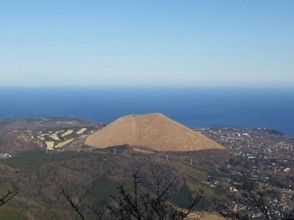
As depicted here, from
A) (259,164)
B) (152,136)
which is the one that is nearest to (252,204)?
(259,164)

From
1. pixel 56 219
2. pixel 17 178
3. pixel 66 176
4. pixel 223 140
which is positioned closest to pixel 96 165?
pixel 66 176

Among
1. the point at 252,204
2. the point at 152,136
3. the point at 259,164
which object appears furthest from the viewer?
the point at 152,136

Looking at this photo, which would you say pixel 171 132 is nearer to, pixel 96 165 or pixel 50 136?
pixel 96 165

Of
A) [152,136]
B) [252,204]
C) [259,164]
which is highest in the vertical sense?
[252,204]

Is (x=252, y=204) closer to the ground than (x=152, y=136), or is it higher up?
higher up

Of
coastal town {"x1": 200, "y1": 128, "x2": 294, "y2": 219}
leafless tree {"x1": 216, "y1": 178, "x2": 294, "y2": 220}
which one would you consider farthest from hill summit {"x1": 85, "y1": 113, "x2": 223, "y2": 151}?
leafless tree {"x1": 216, "y1": 178, "x2": 294, "y2": 220}

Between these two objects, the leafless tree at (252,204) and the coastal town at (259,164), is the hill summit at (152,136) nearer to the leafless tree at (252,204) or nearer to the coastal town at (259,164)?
the coastal town at (259,164)

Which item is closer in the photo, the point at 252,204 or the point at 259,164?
the point at 252,204

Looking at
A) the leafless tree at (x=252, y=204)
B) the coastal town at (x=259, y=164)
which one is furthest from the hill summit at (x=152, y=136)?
the leafless tree at (x=252, y=204)

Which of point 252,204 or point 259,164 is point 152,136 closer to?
point 259,164

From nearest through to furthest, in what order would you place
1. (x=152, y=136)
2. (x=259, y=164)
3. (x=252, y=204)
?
(x=252, y=204)
(x=259, y=164)
(x=152, y=136)
